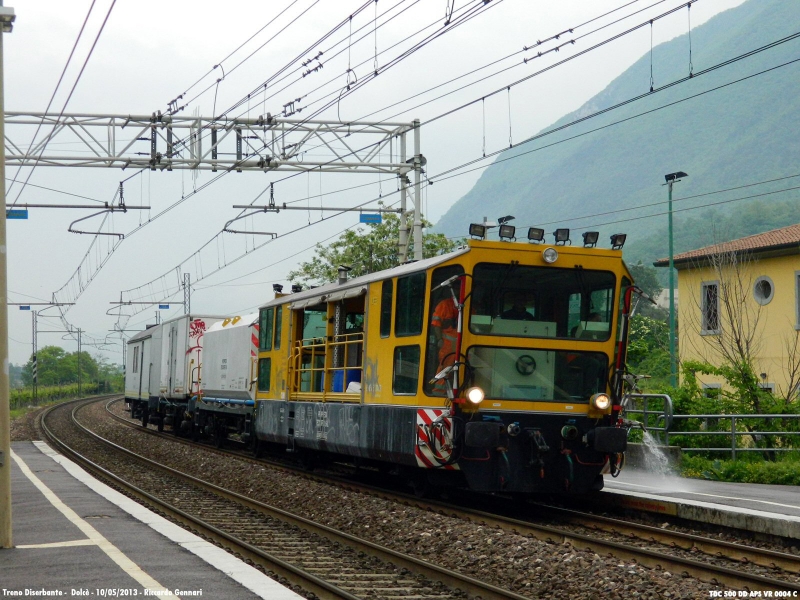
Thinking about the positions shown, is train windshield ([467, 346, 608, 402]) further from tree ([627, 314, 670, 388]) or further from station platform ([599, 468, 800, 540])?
A: tree ([627, 314, 670, 388])

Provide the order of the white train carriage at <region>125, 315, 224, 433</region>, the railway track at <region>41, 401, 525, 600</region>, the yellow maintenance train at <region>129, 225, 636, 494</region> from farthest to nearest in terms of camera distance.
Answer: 1. the white train carriage at <region>125, 315, 224, 433</region>
2. the yellow maintenance train at <region>129, 225, 636, 494</region>
3. the railway track at <region>41, 401, 525, 600</region>

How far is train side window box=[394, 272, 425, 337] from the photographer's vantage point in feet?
40.1

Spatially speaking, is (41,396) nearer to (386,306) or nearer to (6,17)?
(386,306)

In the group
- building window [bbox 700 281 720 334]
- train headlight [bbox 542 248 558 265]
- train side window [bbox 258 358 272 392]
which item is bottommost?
train side window [bbox 258 358 272 392]

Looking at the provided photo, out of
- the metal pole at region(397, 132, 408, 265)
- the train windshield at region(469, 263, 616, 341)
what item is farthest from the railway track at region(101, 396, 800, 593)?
the metal pole at region(397, 132, 408, 265)

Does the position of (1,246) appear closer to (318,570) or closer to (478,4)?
(318,570)

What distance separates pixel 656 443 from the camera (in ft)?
57.3

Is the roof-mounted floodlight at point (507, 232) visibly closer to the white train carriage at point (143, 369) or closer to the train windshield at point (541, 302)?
the train windshield at point (541, 302)

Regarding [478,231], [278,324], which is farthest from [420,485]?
[278,324]

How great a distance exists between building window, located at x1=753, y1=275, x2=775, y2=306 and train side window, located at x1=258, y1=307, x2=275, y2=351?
61.1ft

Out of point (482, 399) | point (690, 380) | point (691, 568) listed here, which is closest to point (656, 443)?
point (690, 380)

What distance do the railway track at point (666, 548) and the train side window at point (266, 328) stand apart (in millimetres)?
6763

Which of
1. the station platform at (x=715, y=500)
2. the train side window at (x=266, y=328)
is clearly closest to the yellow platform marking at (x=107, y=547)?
the train side window at (x=266, y=328)

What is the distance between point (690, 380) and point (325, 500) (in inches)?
339
